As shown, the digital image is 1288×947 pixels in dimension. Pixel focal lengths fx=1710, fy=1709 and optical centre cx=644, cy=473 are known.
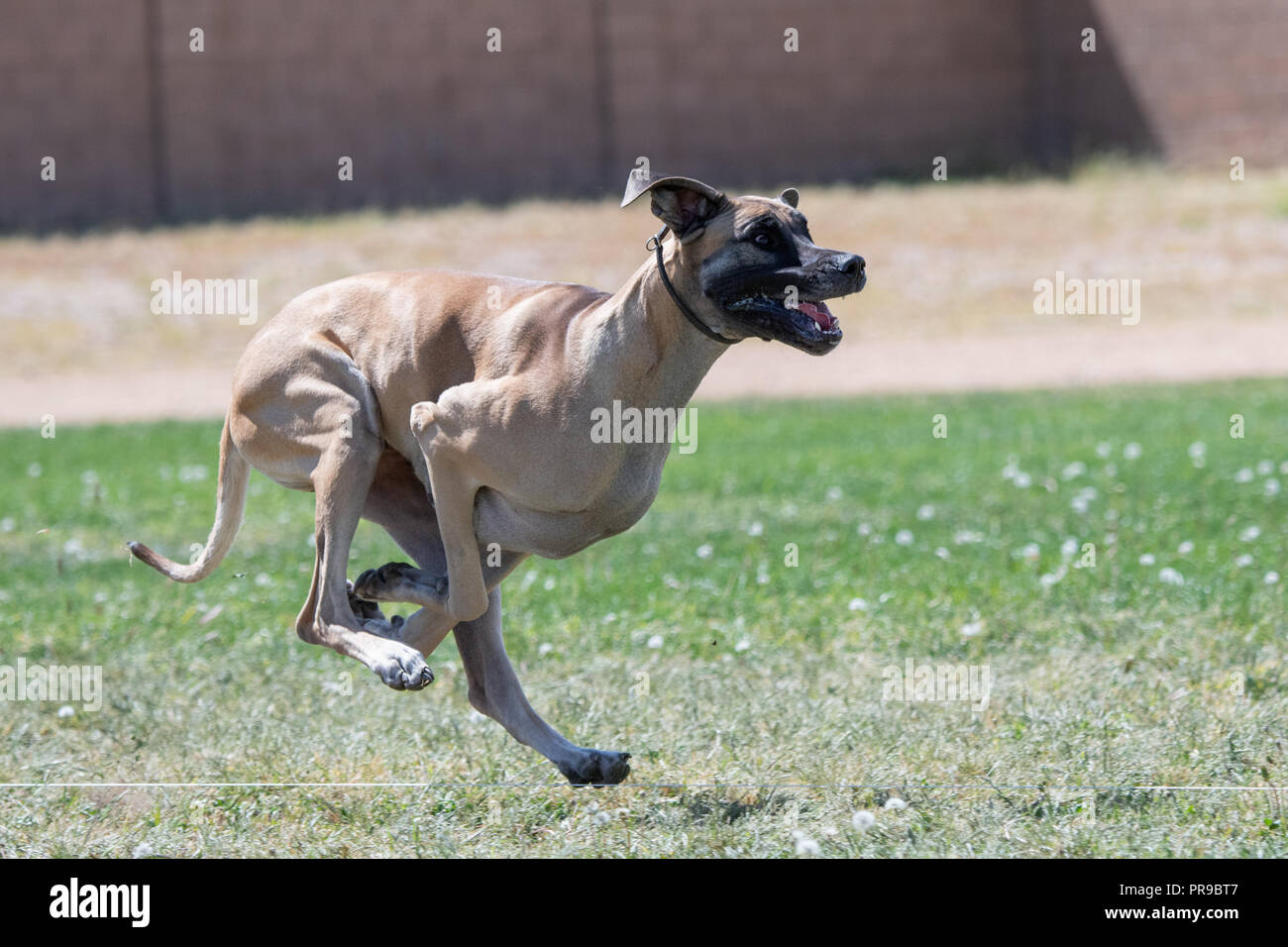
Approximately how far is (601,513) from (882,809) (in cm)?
119

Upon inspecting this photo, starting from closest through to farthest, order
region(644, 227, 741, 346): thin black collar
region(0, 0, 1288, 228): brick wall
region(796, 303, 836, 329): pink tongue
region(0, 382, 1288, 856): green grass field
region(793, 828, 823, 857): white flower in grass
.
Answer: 1. region(793, 828, 823, 857): white flower in grass
2. region(796, 303, 836, 329): pink tongue
3. region(644, 227, 741, 346): thin black collar
4. region(0, 382, 1288, 856): green grass field
5. region(0, 0, 1288, 228): brick wall

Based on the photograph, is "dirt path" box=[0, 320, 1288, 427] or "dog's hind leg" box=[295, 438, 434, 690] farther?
"dirt path" box=[0, 320, 1288, 427]

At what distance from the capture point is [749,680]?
674cm

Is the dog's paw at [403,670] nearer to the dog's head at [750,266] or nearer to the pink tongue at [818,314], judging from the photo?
the dog's head at [750,266]

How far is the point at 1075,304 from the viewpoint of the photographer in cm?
2228

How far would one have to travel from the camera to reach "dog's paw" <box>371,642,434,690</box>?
483 centimetres

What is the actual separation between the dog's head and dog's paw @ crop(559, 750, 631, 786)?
1.37 meters

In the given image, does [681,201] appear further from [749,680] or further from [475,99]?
[475,99]

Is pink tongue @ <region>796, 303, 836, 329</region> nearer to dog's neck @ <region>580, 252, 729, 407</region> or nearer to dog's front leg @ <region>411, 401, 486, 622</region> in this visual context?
dog's neck @ <region>580, 252, 729, 407</region>

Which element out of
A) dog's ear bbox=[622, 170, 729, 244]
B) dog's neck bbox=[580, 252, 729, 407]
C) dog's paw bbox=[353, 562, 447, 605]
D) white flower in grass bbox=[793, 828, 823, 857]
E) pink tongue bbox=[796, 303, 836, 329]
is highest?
dog's ear bbox=[622, 170, 729, 244]

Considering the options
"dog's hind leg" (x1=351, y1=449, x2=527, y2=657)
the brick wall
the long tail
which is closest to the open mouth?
"dog's hind leg" (x1=351, y1=449, x2=527, y2=657)

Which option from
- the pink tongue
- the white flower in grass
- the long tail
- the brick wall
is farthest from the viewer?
the brick wall

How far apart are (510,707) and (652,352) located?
4.32 ft

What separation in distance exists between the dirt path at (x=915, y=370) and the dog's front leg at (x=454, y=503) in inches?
532
